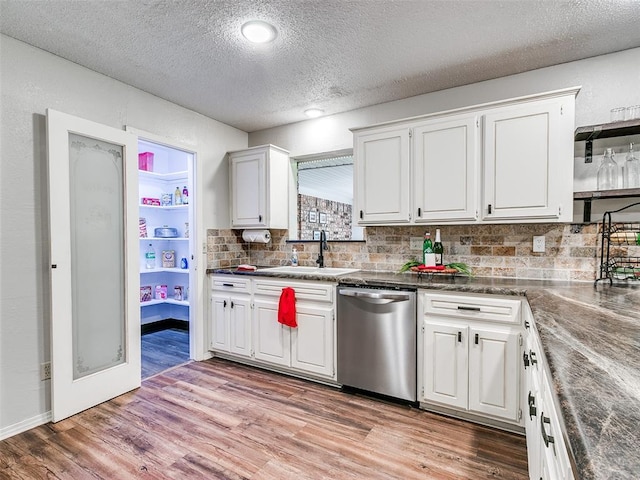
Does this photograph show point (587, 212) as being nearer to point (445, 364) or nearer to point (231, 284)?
point (445, 364)

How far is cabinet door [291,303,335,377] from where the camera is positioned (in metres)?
2.71

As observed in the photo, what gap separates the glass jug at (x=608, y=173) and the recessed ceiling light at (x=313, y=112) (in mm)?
2298

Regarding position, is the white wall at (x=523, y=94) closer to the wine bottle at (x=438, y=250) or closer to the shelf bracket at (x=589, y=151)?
the shelf bracket at (x=589, y=151)

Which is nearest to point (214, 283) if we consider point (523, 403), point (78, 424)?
point (78, 424)

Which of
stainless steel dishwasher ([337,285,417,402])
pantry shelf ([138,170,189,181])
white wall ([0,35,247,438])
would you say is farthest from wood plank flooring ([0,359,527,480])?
pantry shelf ([138,170,189,181])

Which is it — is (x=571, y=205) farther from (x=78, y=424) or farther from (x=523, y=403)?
(x=78, y=424)

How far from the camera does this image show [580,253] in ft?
7.81

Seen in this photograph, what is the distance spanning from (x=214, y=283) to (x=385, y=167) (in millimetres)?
1995

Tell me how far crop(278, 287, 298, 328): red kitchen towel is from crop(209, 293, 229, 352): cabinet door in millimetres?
724

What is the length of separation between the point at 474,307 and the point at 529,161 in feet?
3.45

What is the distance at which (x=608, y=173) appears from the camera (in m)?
2.24

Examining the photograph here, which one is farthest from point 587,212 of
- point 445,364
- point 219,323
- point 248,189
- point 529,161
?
point 219,323

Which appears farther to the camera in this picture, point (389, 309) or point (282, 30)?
point (389, 309)

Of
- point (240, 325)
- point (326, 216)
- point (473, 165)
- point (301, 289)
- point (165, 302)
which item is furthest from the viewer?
point (165, 302)
